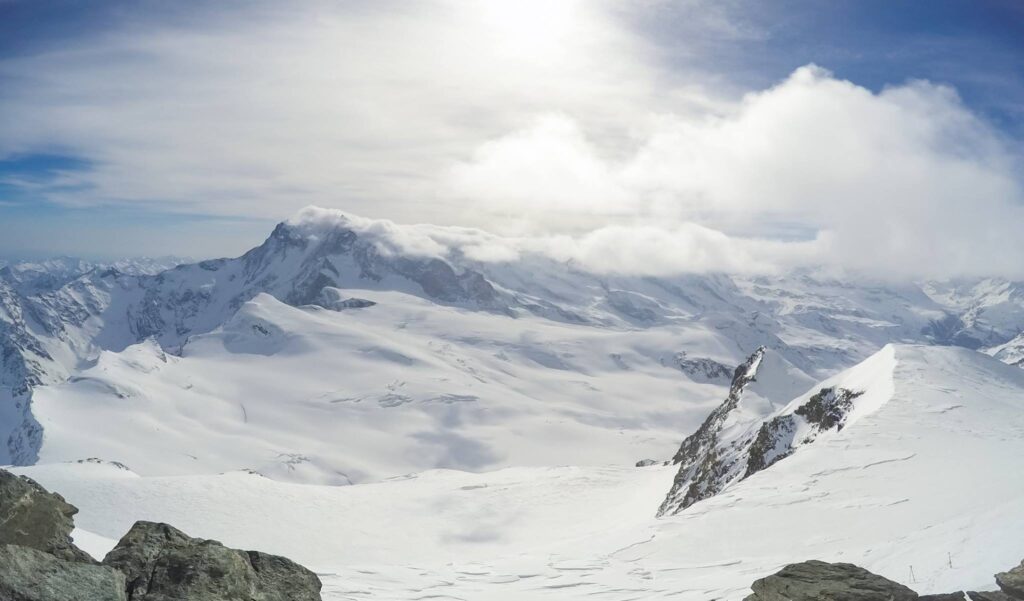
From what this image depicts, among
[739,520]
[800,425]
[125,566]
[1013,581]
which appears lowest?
[125,566]

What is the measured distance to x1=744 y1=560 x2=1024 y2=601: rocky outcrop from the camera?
12.0 metres

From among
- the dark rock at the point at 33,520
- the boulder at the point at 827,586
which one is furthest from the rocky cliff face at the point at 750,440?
the dark rock at the point at 33,520

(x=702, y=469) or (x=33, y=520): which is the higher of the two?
(x=702, y=469)

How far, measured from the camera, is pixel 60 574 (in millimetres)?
10773

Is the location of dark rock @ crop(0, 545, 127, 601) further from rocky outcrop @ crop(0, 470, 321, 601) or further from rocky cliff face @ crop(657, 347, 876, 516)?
rocky cliff face @ crop(657, 347, 876, 516)

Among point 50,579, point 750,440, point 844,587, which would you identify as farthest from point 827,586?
point 750,440

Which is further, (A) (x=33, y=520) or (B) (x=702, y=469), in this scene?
(B) (x=702, y=469)

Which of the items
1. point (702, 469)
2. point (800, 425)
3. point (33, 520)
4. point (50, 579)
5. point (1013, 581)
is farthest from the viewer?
point (702, 469)

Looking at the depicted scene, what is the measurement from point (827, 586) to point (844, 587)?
29 centimetres

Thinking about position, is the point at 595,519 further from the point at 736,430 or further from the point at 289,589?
the point at 289,589

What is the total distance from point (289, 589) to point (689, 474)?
42.6 metres

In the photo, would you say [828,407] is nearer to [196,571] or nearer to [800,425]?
[800,425]

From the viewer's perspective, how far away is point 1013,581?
1195 cm

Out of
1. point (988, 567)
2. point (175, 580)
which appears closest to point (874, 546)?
point (988, 567)
